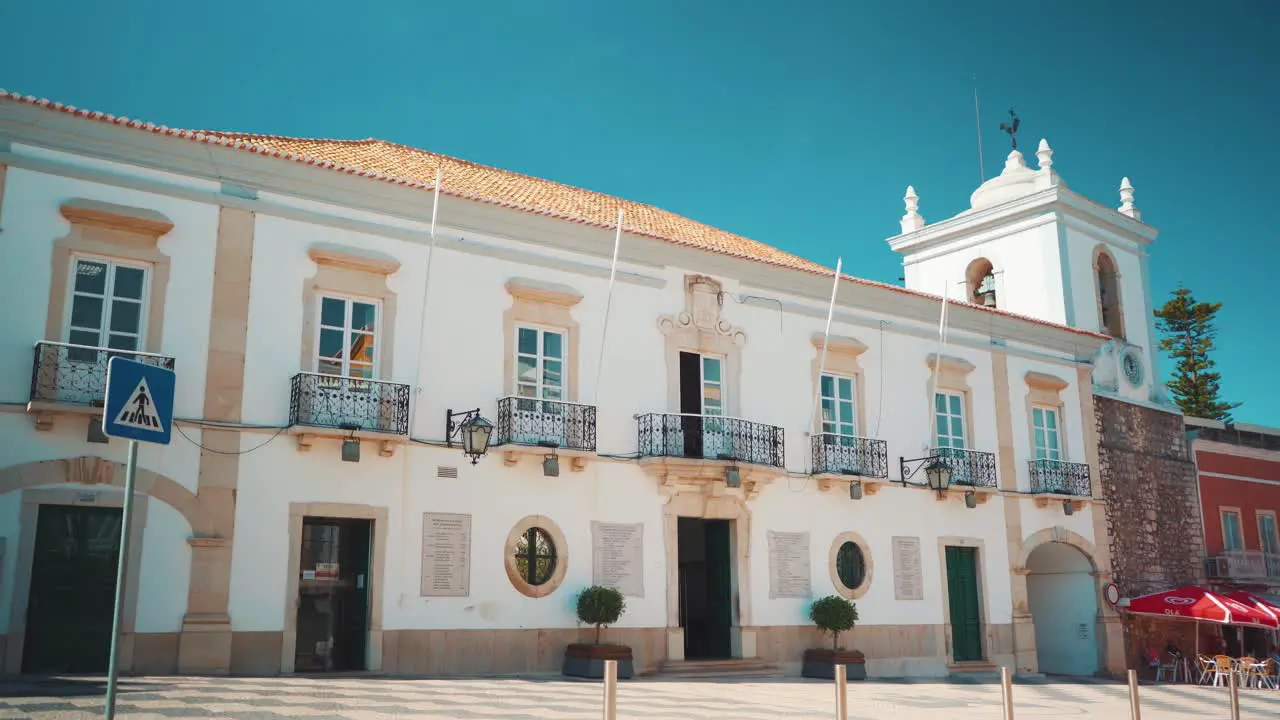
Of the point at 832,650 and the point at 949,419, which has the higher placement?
the point at 949,419

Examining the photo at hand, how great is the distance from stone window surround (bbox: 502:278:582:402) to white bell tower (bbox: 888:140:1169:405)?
39.5 ft

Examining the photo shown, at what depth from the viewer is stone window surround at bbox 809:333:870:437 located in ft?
60.5

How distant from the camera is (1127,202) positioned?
1048 inches

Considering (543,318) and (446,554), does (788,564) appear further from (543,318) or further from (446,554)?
(446,554)

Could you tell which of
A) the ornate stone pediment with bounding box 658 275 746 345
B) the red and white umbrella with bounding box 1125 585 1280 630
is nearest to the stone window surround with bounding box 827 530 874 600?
the ornate stone pediment with bounding box 658 275 746 345

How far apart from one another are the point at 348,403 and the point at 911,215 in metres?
17.6

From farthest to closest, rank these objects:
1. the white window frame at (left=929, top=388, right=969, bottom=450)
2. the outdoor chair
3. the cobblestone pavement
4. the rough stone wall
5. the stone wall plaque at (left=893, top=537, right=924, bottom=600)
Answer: the rough stone wall < the outdoor chair < the white window frame at (left=929, top=388, right=969, bottom=450) < the stone wall plaque at (left=893, top=537, right=924, bottom=600) < the cobblestone pavement

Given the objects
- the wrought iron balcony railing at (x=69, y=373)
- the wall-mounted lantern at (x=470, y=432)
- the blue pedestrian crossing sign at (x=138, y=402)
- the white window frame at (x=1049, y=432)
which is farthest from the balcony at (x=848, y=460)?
the blue pedestrian crossing sign at (x=138, y=402)

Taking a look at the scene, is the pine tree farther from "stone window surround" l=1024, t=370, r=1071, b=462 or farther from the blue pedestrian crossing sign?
the blue pedestrian crossing sign

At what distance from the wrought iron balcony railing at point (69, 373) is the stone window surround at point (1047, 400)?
15.9 metres

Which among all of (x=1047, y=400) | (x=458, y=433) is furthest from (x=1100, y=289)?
(x=458, y=433)

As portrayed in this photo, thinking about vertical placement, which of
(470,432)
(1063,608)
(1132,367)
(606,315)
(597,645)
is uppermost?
(1132,367)

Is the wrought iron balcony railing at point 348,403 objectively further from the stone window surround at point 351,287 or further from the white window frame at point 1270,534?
the white window frame at point 1270,534

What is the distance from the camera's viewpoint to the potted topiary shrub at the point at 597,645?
14.2 m
